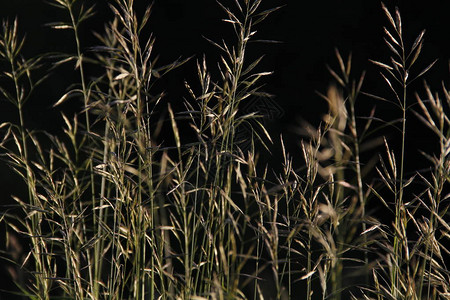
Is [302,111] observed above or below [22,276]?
above

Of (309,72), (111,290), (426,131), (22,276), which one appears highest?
(111,290)

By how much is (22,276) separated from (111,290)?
1.30 m

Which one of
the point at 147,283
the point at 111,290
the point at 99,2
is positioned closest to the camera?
the point at 111,290

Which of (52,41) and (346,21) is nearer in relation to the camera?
(346,21)

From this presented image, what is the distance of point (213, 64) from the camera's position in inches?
110

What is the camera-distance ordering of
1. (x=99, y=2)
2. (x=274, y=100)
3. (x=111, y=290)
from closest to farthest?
1. (x=111, y=290)
2. (x=274, y=100)
3. (x=99, y=2)

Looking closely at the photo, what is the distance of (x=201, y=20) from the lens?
2830mm

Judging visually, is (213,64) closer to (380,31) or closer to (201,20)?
(201,20)

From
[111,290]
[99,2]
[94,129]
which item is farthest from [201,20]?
[111,290]

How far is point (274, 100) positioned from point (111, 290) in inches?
53.2

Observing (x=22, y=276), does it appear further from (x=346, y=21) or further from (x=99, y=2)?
(x=346, y=21)

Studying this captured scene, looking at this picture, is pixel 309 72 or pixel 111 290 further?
pixel 309 72

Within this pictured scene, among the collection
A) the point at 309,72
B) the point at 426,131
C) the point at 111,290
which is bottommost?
the point at 426,131

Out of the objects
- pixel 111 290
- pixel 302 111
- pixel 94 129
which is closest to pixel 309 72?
pixel 302 111
